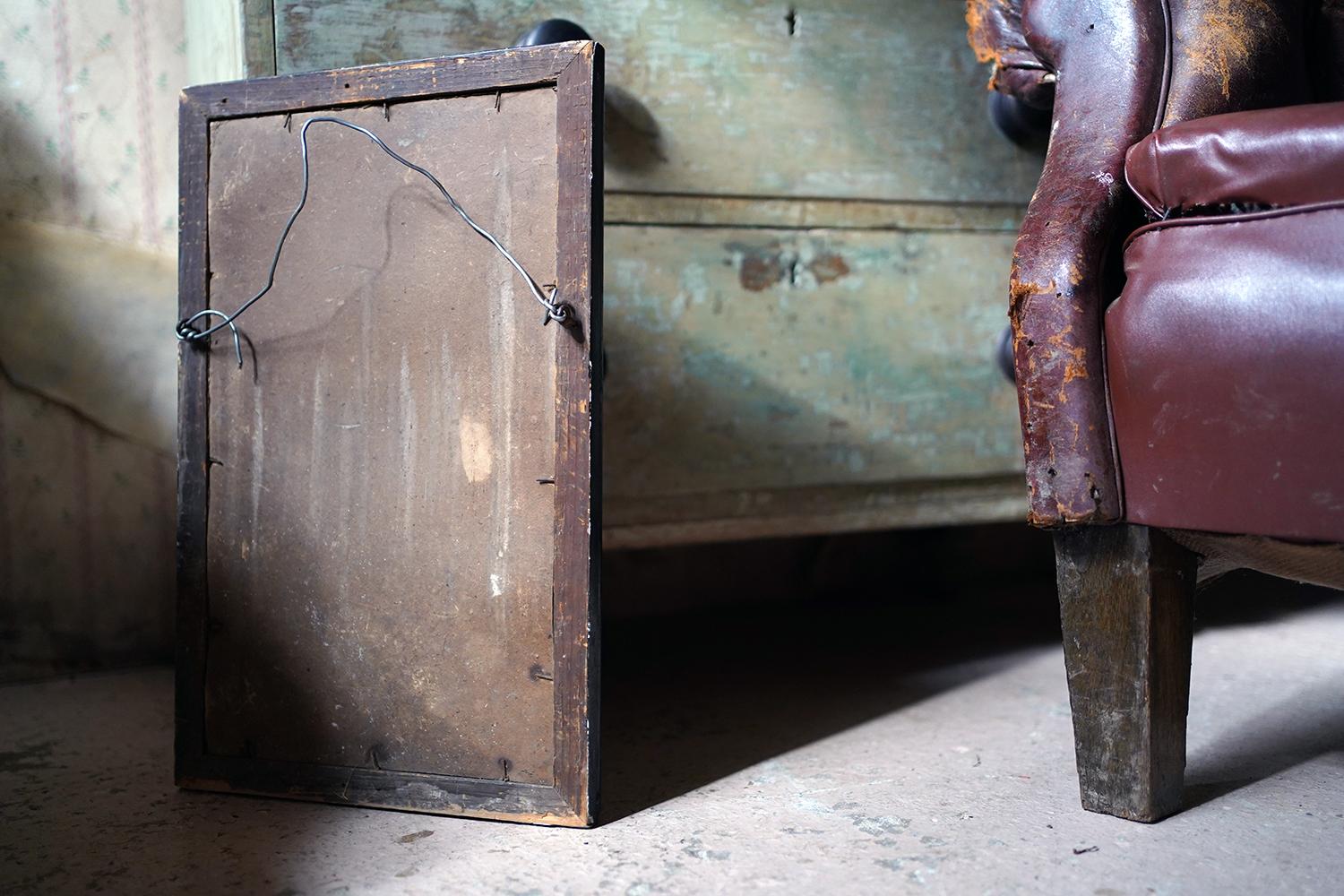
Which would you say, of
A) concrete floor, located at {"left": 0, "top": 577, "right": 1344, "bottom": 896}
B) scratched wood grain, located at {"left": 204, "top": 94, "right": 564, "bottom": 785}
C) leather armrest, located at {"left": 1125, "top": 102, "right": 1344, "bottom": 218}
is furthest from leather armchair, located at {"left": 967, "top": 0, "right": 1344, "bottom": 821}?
scratched wood grain, located at {"left": 204, "top": 94, "right": 564, "bottom": 785}

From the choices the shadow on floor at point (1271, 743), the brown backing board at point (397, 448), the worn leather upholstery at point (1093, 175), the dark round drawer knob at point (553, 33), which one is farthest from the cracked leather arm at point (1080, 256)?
the dark round drawer knob at point (553, 33)

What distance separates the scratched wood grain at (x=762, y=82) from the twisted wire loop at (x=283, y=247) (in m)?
0.16

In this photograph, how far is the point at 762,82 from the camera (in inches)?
51.7

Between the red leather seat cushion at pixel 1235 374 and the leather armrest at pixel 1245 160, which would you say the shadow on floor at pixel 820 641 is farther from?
the leather armrest at pixel 1245 160

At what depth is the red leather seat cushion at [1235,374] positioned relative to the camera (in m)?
0.75

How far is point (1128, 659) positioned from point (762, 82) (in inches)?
30.4

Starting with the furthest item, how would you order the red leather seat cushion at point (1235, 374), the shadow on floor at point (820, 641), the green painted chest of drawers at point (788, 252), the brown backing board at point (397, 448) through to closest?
the green painted chest of drawers at point (788, 252) < the shadow on floor at point (820, 641) < the brown backing board at point (397, 448) < the red leather seat cushion at point (1235, 374)

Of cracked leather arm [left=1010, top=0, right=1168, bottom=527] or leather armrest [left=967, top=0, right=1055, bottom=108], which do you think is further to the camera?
leather armrest [left=967, top=0, right=1055, bottom=108]

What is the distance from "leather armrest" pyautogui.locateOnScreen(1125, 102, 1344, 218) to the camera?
0.75 metres

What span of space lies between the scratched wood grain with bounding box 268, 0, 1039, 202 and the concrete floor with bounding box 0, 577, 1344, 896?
0.63m

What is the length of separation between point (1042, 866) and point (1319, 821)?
0.27 metres

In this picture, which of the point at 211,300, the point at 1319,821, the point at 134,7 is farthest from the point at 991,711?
the point at 134,7

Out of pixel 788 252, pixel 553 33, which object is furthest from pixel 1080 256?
pixel 553 33

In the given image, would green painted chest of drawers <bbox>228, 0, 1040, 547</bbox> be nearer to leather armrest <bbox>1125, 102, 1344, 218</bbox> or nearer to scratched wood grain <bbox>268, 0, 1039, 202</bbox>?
scratched wood grain <bbox>268, 0, 1039, 202</bbox>
